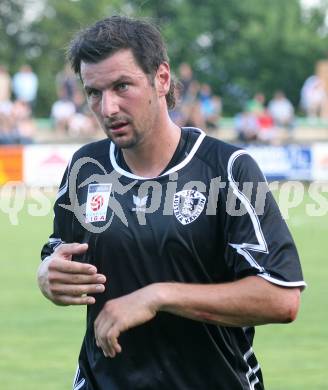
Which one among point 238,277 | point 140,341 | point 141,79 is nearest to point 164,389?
point 140,341

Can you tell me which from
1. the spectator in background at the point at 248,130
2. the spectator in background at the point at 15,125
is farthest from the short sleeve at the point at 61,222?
the spectator in background at the point at 248,130

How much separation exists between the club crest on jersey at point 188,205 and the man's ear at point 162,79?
40cm

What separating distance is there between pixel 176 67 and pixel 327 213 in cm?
3655

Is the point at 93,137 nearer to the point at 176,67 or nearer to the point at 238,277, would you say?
the point at 238,277

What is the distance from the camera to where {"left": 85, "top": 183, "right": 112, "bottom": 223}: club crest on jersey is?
4062 mm

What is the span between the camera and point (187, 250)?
3.87 metres

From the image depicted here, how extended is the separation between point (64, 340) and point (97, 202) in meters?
5.49

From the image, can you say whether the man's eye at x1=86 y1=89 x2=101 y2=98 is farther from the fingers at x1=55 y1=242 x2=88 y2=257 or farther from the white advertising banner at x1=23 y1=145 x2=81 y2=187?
the white advertising banner at x1=23 y1=145 x2=81 y2=187

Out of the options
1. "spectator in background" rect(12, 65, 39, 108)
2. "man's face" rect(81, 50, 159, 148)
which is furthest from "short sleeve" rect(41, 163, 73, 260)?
"spectator in background" rect(12, 65, 39, 108)

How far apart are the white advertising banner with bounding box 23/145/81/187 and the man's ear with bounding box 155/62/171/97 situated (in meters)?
21.7

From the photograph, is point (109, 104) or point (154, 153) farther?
point (154, 153)

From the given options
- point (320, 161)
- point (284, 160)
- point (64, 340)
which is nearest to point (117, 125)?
point (64, 340)

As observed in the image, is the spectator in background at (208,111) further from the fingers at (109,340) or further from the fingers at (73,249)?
the fingers at (109,340)

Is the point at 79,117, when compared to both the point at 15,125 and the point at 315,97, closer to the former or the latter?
the point at 15,125
